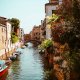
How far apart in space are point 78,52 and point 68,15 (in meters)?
3.72

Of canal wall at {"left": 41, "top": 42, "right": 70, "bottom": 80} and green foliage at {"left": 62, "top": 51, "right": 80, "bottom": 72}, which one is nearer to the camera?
green foliage at {"left": 62, "top": 51, "right": 80, "bottom": 72}

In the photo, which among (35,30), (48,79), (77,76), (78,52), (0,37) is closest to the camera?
(77,76)

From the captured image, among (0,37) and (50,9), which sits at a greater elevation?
(50,9)

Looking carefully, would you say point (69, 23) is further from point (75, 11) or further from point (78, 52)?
point (78, 52)

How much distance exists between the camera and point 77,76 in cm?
1728

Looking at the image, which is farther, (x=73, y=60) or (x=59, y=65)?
(x=59, y=65)

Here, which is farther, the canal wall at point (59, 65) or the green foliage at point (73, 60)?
the canal wall at point (59, 65)

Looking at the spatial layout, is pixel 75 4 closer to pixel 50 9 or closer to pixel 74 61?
pixel 74 61

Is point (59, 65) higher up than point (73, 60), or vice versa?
point (73, 60)

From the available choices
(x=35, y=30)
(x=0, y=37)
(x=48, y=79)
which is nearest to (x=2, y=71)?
(x=48, y=79)

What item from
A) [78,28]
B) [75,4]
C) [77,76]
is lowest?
[77,76]

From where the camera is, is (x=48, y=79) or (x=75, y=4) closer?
(x=75, y=4)

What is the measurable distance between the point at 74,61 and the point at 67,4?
201 inches

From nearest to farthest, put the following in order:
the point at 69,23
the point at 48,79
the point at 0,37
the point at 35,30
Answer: the point at 69,23 < the point at 48,79 < the point at 0,37 < the point at 35,30
